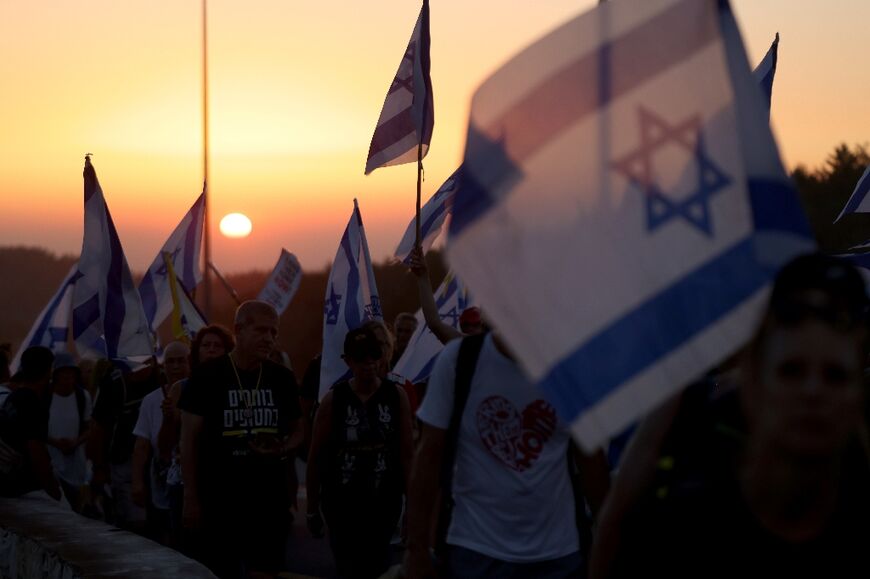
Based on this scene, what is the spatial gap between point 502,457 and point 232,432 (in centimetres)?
304

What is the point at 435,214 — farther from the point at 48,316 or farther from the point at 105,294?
the point at 48,316

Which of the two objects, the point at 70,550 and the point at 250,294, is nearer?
the point at 70,550

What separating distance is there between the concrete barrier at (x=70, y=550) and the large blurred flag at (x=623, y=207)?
4.27 m

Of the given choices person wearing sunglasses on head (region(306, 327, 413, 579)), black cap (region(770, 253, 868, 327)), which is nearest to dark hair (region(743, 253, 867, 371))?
black cap (region(770, 253, 868, 327))

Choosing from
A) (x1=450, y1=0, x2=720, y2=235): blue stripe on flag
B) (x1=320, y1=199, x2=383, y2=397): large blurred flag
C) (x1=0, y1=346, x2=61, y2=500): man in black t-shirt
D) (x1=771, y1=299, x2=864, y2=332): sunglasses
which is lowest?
(x1=771, y1=299, x2=864, y2=332): sunglasses

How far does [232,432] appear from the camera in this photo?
339 inches

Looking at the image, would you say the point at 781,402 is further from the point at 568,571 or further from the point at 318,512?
the point at 318,512

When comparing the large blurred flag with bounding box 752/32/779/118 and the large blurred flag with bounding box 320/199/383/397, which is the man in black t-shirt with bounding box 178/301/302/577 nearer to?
the large blurred flag with bounding box 320/199/383/397

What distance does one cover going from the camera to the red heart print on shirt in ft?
19.1

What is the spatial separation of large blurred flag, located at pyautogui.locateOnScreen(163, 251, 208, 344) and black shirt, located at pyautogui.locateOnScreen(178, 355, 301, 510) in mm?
6109

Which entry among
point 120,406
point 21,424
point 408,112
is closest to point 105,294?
point 120,406

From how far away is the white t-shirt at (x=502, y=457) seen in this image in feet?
19.1

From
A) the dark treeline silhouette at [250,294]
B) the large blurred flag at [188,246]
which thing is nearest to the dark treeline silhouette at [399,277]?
the dark treeline silhouette at [250,294]

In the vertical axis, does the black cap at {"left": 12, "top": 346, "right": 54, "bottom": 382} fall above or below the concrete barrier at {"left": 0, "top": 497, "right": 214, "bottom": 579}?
above
